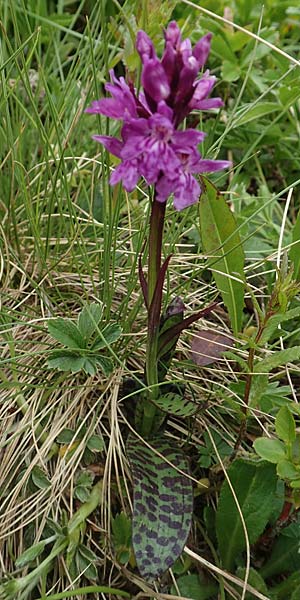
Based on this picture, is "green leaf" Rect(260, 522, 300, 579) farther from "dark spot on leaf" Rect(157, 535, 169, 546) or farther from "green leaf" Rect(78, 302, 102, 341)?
"green leaf" Rect(78, 302, 102, 341)

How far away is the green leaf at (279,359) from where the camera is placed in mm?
937

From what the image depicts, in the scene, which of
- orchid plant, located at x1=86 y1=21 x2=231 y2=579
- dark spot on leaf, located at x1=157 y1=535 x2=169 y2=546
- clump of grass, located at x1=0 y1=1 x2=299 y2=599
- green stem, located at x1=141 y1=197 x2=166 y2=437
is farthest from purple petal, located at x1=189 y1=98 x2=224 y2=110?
dark spot on leaf, located at x1=157 y1=535 x2=169 y2=546

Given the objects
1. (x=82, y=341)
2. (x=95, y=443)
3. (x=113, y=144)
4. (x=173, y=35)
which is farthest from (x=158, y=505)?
(x=173, y=35)

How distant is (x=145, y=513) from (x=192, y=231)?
0.63 m

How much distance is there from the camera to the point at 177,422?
1.17 meters

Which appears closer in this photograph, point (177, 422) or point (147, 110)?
point (147, 110)

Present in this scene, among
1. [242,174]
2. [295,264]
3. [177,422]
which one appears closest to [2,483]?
[177,422]

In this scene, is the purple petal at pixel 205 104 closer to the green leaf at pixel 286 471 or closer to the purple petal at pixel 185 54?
the purple petal at pixel 185 54

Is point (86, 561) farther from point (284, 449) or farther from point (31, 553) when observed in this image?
point (284, 449)

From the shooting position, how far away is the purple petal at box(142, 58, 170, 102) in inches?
29.3

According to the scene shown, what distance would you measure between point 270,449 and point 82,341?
0.32m

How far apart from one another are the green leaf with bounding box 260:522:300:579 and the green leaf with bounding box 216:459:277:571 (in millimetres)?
51

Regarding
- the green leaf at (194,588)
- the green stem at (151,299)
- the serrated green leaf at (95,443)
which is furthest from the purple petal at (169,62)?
the green leaf at (194,588)

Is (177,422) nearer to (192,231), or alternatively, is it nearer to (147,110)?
(192,231)
